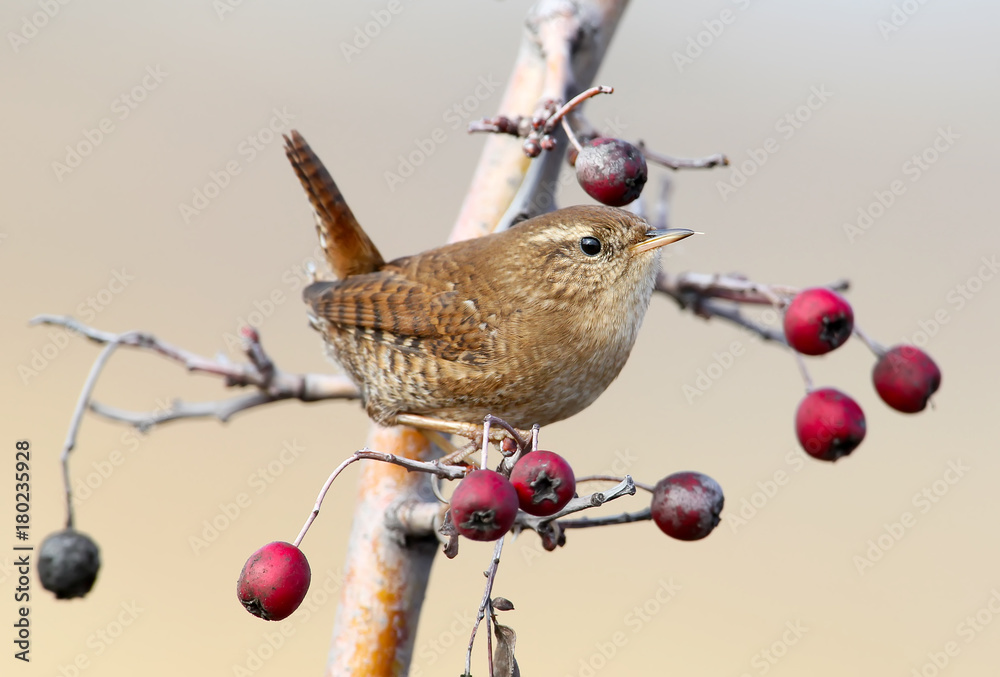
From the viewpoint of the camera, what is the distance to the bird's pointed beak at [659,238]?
8.12ft

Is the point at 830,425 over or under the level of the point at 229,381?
under

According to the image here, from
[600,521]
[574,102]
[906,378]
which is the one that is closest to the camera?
[600,521]

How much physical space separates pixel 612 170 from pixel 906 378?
3.18 feet

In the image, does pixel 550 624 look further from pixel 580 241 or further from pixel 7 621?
pixel 580 241

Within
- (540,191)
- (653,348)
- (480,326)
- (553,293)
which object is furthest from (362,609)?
(653,348)

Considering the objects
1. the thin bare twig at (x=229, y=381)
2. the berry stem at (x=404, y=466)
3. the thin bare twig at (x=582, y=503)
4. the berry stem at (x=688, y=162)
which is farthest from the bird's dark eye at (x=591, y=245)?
the berry stem at (x=404, y=466)

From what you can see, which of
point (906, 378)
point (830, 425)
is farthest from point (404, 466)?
point (906, 378)

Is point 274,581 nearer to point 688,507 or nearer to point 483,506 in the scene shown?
point 483,506

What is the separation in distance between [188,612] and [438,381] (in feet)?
12.8

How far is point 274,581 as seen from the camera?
5.46 feet

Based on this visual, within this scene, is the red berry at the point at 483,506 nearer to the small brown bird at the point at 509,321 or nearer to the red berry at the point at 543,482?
the red berry at the point at 543,482

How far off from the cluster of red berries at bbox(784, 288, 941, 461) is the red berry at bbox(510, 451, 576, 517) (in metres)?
0.92

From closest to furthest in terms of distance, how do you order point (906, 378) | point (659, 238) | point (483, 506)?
point (483, 506) < point (906, 378) < point (659, 238)

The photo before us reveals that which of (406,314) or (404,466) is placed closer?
(404,466)
